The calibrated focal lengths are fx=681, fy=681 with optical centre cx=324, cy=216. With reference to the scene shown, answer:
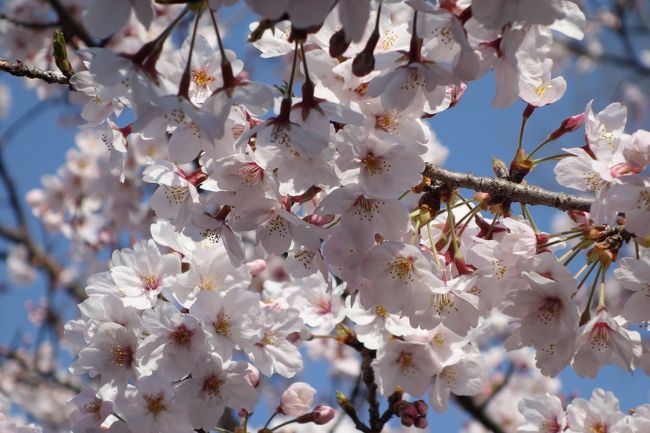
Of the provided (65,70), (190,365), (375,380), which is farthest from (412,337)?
(65,70)

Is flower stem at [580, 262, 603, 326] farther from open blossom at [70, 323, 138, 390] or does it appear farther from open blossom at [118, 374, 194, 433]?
open blossom at [70, 323, 138, 390]

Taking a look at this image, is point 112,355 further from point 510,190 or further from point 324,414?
point 510,190

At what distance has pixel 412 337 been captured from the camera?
219 centimetres

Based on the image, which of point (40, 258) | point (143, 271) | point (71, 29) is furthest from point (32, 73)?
point (40, 258)

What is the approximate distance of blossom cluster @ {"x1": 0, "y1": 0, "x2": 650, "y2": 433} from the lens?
4.71 feet

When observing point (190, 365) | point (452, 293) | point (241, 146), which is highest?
point (241, 146)

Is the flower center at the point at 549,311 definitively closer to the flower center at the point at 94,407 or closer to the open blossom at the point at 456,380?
the open blossom at the point at 456,380

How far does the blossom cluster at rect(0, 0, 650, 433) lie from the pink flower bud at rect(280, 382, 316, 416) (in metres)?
0.30

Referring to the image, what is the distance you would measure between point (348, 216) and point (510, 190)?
504mm

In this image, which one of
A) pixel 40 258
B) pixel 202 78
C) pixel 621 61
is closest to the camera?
pixel 202 78

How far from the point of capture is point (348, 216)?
1.70 m

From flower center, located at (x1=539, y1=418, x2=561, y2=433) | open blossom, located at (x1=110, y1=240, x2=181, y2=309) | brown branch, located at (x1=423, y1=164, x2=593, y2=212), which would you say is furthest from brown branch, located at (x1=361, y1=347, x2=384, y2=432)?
brown branch, located at (x1=423, y1=164, x2=593, y2=212)

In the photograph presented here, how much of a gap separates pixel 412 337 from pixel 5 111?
11295mm

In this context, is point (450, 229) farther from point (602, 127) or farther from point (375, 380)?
point (375, 380)
